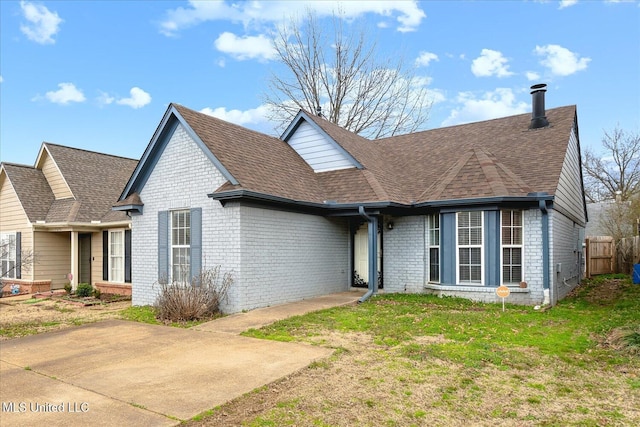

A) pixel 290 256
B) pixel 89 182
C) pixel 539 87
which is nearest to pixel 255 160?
pixel 290 256

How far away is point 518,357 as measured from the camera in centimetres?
630

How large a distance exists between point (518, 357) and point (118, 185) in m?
17.8

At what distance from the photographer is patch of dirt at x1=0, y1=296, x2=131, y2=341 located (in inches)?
394

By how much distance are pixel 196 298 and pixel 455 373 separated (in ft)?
20.2

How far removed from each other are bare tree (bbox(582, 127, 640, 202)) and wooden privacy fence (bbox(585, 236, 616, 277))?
1468 centimetres

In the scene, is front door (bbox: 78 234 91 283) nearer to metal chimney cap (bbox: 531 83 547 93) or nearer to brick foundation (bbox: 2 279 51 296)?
brick foundation (bbox: 2 279 51 296)

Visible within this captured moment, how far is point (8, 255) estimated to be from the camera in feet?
57.6

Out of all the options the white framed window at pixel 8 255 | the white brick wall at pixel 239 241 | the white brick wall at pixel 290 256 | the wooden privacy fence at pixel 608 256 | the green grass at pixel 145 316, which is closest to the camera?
the green grass at pixel 145 316

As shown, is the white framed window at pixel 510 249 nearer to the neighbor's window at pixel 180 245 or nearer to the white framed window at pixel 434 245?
the white framed window at pixel 434 245

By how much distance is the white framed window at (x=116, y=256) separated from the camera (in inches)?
622

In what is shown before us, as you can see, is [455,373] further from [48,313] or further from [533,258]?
[48,313]

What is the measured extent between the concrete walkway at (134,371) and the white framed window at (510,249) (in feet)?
20.5

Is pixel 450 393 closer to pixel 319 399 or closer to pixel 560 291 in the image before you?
pixel 319 399

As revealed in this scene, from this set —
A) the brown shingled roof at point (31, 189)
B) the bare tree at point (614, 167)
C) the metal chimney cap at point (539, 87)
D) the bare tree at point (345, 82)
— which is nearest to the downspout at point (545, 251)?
the metal chimney cap at point (539, 87)
